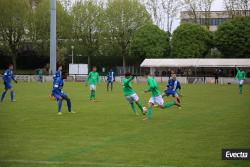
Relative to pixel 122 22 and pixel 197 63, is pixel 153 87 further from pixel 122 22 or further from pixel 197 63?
pixel 122 22

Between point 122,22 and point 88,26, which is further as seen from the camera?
point 88,26

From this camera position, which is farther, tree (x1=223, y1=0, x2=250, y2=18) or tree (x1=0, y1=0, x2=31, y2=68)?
tree (x1=223, y1=0, x2=250, y2=18)

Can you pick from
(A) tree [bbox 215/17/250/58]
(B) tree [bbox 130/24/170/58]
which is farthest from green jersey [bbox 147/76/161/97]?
(B) tree [bbox 130/24/170/58]

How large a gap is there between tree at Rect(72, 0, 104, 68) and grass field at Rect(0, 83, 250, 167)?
6117 centimetres

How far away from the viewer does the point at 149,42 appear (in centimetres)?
7612

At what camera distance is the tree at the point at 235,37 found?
68750 mm

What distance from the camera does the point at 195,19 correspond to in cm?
8306

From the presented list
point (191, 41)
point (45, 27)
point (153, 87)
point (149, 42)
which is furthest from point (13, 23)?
point (153, 87)

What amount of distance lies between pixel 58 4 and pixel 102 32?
28.0 ft

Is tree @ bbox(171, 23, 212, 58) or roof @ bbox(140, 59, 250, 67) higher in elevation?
tree @ bbox(171, 23, 212, 58)

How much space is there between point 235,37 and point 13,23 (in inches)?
1248

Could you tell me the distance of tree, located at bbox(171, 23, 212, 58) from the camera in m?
72.8

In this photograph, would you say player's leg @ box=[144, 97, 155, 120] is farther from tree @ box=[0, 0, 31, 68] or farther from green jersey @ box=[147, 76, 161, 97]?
tree @ box=[0, 0, 31, 68]

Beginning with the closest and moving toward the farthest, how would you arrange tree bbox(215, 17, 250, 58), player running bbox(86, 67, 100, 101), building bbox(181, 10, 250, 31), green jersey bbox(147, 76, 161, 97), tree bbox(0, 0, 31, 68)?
1. green jersey bbox(147, 76, 161, 97)
2. player running bbox(86, 67, 100, 101)
3. tree bbox(0, 0, 31, 68)
4. tree bbox(215, 17, 250, 58)
5. building bbox(181, 10, 250, 31)
